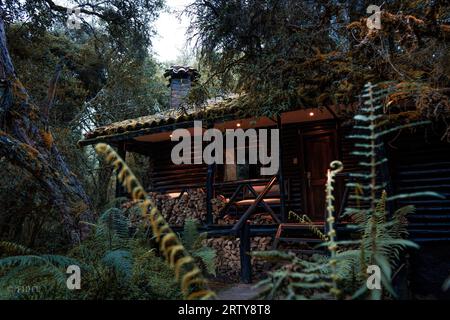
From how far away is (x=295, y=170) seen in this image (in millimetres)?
9883

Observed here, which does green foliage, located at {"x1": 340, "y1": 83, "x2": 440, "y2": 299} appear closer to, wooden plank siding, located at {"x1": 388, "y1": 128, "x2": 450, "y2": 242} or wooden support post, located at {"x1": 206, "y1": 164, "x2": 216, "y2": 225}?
wooden plank siding, located at {"x1": 388, "y1": 128, "x2": 450, "y2": 242}

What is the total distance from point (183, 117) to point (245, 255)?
3395 millimetres

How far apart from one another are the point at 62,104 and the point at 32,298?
1371cm

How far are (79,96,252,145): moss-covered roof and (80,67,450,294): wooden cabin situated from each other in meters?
0.02

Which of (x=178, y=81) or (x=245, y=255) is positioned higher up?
(x=178, y=81)

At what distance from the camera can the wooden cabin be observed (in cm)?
659

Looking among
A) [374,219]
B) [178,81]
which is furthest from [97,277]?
[178,81]

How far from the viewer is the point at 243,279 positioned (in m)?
6.56

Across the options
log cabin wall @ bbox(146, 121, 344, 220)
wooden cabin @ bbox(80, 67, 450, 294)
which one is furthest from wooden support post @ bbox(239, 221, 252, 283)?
log cabin wall @ bbox(146, 121, 344, 220)

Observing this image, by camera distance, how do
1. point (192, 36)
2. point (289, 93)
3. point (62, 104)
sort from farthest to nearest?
point (62, 104) → point (192, 36) → point (289, 93)

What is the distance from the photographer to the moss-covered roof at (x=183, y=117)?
24.7 feet

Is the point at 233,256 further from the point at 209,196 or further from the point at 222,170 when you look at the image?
the point at 222,170
